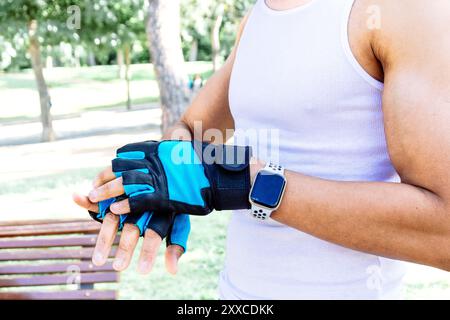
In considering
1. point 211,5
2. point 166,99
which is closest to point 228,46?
point 211,5

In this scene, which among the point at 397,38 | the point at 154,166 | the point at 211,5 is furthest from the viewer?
the point at 211,5

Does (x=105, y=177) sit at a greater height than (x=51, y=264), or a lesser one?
greater

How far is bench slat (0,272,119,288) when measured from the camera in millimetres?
2863

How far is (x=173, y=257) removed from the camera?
1312mm

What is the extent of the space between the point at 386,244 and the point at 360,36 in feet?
1.40

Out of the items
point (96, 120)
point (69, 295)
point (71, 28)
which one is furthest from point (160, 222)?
point (96, 120)

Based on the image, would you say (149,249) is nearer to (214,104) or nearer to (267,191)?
(267,191)

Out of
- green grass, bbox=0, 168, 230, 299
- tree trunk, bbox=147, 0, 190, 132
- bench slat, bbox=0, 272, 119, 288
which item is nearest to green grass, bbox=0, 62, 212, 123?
tree trunk, bbox=147, 0, 190, 132

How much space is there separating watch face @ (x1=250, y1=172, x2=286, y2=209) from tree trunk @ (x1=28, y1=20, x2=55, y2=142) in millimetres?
13980

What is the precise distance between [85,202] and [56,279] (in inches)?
68.9

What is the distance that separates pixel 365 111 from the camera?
1.28m

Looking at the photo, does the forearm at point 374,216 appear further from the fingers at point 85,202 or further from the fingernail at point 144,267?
the fingers at point 85,202
